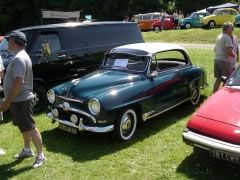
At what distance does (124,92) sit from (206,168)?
6.45ft

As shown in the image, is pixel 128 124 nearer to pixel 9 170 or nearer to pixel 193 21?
pixel 9 170

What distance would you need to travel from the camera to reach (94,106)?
6.60 metres

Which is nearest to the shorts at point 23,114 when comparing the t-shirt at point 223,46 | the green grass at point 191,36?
the t-shirt at point 223,46

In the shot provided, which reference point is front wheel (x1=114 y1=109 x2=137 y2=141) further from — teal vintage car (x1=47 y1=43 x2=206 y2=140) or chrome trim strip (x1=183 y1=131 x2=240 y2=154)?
chrome trim strip (x1=183 y1=131 x2=240 y2=154)

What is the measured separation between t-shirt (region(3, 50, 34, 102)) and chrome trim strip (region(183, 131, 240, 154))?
228 cm

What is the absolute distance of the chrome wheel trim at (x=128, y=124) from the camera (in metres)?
6.87

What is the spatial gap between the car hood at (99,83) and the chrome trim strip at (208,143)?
6.13ft

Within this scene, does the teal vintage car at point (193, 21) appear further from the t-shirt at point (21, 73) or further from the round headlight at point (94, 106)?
the t-shirt at point (21, 73)

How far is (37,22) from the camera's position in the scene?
5228cm

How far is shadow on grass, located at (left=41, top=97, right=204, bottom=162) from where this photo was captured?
258 inches

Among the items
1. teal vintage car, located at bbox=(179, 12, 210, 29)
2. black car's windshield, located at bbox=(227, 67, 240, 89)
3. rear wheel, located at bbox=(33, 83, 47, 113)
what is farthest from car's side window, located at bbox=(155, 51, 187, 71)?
teal vintage car, located at bbox=(179, 12, 210, 29)

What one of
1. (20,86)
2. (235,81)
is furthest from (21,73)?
(235,81)

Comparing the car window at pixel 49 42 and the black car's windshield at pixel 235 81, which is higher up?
the car window at pixel 49 42

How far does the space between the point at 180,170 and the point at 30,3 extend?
49912mm
